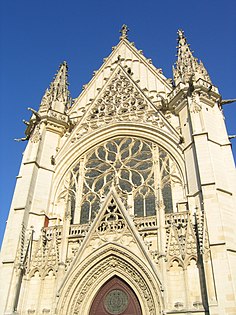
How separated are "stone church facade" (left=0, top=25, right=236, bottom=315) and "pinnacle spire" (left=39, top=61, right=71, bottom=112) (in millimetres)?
88

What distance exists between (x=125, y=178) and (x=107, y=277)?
412cm

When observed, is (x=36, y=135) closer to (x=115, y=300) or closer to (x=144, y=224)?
(x=144, y=224)

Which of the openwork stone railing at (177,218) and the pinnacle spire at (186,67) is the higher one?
the pinnacle spire at (186,67)

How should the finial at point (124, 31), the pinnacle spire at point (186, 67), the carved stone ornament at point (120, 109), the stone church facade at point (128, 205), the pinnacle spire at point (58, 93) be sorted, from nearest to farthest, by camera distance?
the stone church facade at point (128, 205), the pinnacle spire at point (186, 67), the carved stone ornament at point (120, 109), the pinnacle spire at point (58, 93), the finial at point (124, 31)

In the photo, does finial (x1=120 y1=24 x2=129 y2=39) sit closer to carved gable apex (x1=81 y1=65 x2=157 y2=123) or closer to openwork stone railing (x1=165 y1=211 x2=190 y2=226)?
carved gable apex (x1=81 y1=65 x2=157 y2=123)

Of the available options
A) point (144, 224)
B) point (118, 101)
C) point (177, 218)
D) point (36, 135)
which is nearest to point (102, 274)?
point (144, 224)

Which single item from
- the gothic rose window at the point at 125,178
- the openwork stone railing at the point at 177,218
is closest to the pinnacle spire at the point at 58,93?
the gothic rose window at the point at 125,178

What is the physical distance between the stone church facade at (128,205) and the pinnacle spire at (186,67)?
0.06 meters

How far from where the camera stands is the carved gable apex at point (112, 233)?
35.0 feet

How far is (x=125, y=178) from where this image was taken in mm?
13602

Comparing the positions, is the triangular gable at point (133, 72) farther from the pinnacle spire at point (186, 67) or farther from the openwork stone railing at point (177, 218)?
the openwork stone railing at point (177, 218)

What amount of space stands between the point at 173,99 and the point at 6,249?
8662mm

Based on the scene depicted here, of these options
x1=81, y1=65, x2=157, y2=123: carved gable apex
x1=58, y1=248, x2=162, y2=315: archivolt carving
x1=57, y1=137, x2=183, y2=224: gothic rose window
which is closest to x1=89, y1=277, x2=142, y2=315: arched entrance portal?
x1=58, y1=248, x2=162, y2=315: archivolt carving

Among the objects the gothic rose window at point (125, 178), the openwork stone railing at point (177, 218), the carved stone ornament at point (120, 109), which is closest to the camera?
the openwork stone railing at point (177, 218)
